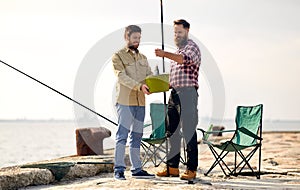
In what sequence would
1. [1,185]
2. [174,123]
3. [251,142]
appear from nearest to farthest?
[1,185], [174,123], [251,142]

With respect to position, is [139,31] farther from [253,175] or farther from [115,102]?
[253,175]

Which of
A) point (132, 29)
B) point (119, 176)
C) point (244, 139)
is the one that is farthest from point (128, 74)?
point (244, 139)

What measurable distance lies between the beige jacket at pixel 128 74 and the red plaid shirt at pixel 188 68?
35 cm

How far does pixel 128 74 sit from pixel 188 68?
0.60 m

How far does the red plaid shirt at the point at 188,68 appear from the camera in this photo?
18.0ft

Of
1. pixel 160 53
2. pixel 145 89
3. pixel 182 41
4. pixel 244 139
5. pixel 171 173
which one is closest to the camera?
pixel 160 53

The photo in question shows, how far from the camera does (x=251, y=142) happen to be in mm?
6102

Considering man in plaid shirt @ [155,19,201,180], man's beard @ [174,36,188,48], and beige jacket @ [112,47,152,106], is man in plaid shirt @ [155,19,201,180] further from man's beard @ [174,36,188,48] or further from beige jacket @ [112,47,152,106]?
beige jacket @ [112,47,152,106]

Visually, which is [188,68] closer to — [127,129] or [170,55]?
[170,55]

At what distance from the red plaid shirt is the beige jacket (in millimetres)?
350

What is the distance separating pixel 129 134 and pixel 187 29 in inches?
47.7

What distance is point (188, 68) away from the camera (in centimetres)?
555

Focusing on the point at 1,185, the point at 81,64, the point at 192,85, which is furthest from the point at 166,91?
the point at 1,185

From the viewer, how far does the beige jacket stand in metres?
5.63
